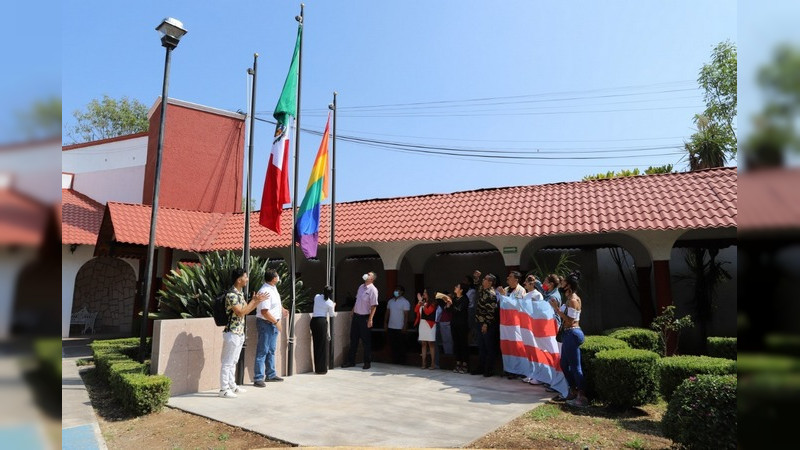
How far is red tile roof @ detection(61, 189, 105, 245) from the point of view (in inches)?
619

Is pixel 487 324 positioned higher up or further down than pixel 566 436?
higher up

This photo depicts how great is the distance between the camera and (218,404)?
692 cm

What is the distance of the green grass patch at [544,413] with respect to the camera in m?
6.21

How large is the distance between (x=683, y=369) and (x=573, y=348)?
1.37m

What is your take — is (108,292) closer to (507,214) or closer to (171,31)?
(171,31)

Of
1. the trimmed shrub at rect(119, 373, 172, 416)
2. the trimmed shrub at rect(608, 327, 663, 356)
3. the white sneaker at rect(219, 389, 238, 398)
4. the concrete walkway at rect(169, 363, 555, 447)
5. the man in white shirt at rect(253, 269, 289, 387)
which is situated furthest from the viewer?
the trimmed shrub at rect(608, 327, 663, 356)

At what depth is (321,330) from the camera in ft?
31.2

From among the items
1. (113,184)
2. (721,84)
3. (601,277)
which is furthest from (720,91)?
(113,184)

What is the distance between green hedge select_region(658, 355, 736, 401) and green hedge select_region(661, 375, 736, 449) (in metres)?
1.07

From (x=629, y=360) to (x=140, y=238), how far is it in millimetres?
12946

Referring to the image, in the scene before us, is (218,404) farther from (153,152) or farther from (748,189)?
(153,152)

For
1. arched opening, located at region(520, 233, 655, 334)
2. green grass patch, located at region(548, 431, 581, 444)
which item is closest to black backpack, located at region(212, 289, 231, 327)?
green grass patch, located at region(548, 431, 581, 444)

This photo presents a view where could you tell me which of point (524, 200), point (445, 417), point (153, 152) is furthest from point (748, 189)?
point (153, 152)

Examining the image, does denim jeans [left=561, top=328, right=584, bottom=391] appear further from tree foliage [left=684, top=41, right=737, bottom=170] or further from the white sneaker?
tree foliage [left=684, top=41, right=737, bottom=170]
